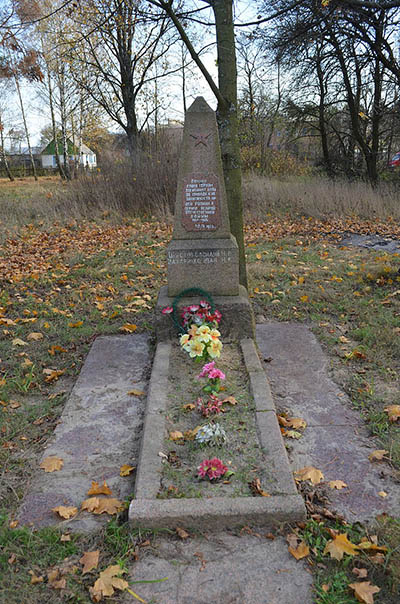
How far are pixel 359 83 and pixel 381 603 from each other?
17317 mm

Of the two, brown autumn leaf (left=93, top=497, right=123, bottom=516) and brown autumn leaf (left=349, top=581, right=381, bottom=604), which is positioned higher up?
brown autumn leaf (left=93, top=497, right=123, bottom=516)

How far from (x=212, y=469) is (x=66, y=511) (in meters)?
0.80

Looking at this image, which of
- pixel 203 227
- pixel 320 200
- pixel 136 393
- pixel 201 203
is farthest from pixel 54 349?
pixel 320 200

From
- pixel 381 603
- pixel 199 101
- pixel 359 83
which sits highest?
pixel 359 83

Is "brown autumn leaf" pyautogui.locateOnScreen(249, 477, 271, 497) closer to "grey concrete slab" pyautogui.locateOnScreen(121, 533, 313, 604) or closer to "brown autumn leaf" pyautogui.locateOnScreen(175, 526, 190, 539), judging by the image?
"grey concrete slab" pyautogui.locateOnScreen(121, 533, 313, 604)

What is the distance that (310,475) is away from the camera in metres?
2.82

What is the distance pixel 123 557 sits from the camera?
7.38 feet

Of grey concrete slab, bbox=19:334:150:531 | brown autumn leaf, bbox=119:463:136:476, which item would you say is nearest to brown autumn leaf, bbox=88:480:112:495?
grey concrete slab, bbox=19:334:150:531

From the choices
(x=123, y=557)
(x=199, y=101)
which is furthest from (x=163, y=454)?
(x=199, y=101)

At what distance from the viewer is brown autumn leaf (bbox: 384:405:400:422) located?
133 inches

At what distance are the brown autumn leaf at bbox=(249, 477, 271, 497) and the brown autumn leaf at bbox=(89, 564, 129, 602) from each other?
79 cm

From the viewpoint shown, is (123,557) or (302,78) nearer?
(123,557)

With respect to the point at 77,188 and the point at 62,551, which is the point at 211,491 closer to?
the point at 62,551

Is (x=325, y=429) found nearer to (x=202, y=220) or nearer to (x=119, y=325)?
(x=202, y=220)
